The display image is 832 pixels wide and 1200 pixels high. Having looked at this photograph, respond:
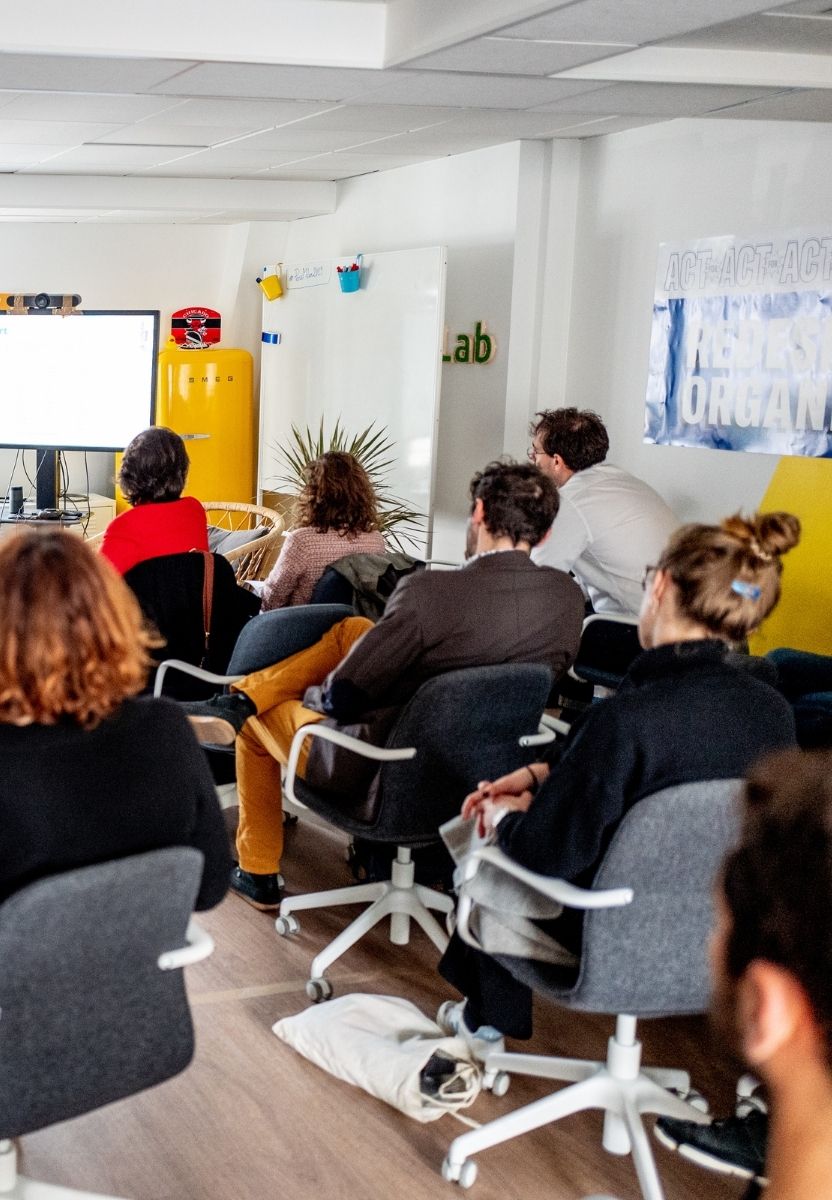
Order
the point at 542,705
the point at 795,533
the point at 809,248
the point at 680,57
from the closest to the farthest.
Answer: the point at 795,533 → the point at 542,705 → the point at 680,57 → the point at 809,248

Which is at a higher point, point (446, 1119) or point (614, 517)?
point (614, 517)

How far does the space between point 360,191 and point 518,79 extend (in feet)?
11.8

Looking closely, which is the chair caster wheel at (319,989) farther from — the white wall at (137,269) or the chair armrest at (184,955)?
the white wall at (137,269)

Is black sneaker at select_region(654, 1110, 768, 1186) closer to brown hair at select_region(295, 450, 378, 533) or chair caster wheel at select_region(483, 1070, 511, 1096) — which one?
chair caster wheel at select_region(483, 1070, 511, 1096)

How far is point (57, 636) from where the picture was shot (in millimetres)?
1863

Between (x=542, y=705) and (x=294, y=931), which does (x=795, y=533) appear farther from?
(x=294, y=931)

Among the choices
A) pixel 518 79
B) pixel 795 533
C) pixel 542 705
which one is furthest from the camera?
pixel 518 79

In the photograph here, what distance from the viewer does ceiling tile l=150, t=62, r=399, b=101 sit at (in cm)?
418

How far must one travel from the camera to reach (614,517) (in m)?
4.48

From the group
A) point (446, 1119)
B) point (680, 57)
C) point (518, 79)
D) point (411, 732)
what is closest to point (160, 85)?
point (518, 79)

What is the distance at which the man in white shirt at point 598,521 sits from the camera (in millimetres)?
4426

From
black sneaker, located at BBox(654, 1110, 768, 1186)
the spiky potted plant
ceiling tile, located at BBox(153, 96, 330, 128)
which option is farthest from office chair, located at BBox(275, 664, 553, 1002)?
the spiky potted plant

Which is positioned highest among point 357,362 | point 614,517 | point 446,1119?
point 357,362

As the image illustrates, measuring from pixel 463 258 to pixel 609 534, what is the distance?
272cm
